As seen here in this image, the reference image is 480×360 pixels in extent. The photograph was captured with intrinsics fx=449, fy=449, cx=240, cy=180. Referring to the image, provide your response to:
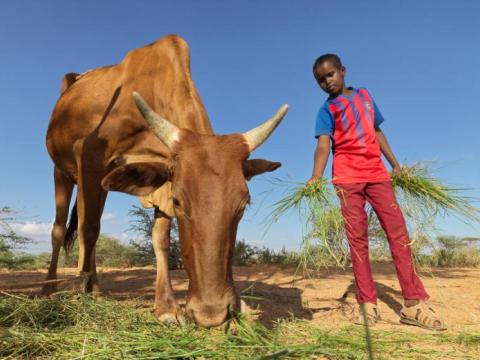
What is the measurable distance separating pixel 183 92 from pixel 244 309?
98.5 inches

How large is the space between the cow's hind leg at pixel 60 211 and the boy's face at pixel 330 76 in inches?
164

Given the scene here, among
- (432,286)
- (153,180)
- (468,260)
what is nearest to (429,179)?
(153,180)

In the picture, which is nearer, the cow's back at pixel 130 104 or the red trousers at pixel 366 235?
the red trousers at pixel 366 235

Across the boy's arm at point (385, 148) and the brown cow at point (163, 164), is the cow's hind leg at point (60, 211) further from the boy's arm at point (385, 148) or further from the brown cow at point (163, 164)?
the boy's arm at point (385, 148)

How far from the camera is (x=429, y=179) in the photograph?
4.16 metres

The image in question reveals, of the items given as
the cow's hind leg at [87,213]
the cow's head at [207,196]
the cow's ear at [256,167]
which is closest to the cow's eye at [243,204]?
the cow's head at [207,196]

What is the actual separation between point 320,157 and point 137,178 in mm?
1576

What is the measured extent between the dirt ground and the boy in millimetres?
220

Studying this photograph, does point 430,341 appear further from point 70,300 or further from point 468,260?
point 468,260

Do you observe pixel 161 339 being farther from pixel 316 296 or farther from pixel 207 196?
pixel 316 296

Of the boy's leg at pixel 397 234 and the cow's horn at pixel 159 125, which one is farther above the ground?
the cow's horn at pixel 159 125

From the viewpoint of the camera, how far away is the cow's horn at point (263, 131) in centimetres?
358

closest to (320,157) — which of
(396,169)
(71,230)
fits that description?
(396,169)

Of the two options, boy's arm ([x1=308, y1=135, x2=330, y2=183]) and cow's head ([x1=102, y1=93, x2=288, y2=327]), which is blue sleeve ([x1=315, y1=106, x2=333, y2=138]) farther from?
cow's head ([x1=102, y1=93, x2=288, y2=327])
